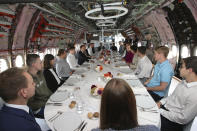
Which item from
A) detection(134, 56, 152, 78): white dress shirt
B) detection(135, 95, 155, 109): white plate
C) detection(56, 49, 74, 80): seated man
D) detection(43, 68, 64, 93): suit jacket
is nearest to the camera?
detection(135, 95, 155, 109): white plate

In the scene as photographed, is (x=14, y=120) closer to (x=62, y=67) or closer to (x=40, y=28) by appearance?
(x=62, y=67)

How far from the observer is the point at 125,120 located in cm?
103

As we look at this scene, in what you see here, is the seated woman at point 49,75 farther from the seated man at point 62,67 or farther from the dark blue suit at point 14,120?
Result: the dark blue suit at point 14,120

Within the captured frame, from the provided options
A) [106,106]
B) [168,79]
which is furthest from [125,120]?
[168,79]

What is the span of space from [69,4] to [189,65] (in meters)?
3.39

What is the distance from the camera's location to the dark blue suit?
125 cm

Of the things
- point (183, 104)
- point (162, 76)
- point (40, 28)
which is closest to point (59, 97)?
point (183, 104)

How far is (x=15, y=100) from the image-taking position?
1436 mm

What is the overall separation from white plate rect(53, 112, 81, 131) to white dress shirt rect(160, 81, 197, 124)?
4.35ft

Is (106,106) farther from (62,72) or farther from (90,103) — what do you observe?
(62,72)

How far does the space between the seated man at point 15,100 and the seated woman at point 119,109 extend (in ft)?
2.50

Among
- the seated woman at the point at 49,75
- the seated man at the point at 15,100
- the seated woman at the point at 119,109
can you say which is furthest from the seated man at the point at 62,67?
the seated woman at the point at 119,109

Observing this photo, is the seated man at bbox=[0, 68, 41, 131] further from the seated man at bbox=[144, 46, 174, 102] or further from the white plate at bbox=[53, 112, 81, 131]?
the seated man at bbox=[144, 46, 174, 102]

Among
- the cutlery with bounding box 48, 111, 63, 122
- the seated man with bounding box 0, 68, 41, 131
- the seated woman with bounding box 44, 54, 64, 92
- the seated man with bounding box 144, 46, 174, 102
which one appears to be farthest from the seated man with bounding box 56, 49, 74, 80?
the seated man with bounding box 0, 68, 41, 131
